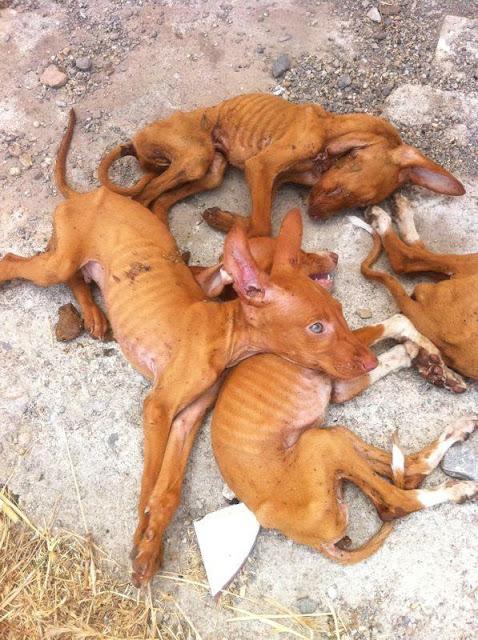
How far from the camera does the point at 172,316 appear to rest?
398 cm

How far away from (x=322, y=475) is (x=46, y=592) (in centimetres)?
175

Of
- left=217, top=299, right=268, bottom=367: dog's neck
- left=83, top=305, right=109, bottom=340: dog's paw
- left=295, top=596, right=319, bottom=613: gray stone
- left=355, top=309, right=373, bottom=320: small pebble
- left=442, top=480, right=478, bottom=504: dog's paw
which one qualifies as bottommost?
left=295, top=596, right=319, bottom=613: gray stone

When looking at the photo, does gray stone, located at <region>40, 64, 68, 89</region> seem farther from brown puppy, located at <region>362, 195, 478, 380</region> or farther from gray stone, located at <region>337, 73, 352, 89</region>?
brown puppy, located at <region>362, 195, 478, 380</region>

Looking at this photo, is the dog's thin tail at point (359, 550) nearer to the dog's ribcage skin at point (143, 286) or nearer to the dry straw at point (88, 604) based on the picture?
the dry straw at point (88, 604)

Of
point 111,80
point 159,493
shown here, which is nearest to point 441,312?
point 159,493

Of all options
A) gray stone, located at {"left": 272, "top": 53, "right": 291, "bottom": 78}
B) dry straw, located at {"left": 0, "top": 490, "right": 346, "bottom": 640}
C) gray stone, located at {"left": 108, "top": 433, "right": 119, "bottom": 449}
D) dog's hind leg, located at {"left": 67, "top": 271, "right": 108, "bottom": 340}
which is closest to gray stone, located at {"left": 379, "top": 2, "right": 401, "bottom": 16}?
gray stone, located at {"left": 272, "top": 53, "right": 291, "bottom": 78}

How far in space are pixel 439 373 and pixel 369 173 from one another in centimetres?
150

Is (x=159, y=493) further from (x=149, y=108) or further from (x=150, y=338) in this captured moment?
(x=149, y=108)

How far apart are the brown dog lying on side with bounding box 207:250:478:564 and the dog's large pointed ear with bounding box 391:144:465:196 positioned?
1598mm

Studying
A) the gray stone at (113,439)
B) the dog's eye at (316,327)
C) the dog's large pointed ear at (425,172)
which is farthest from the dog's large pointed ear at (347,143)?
the gray stone at (113,439)

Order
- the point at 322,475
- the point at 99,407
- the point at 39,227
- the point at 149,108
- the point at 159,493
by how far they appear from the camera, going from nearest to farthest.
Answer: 1. the point at 322,475
2. the point at 159,493
3. the point at 99,407
4. the point at 39,227
5. the point at 149,108

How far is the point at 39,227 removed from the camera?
5.09 metres

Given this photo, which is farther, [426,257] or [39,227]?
[39,227]

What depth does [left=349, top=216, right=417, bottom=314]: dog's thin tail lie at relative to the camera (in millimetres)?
4273
